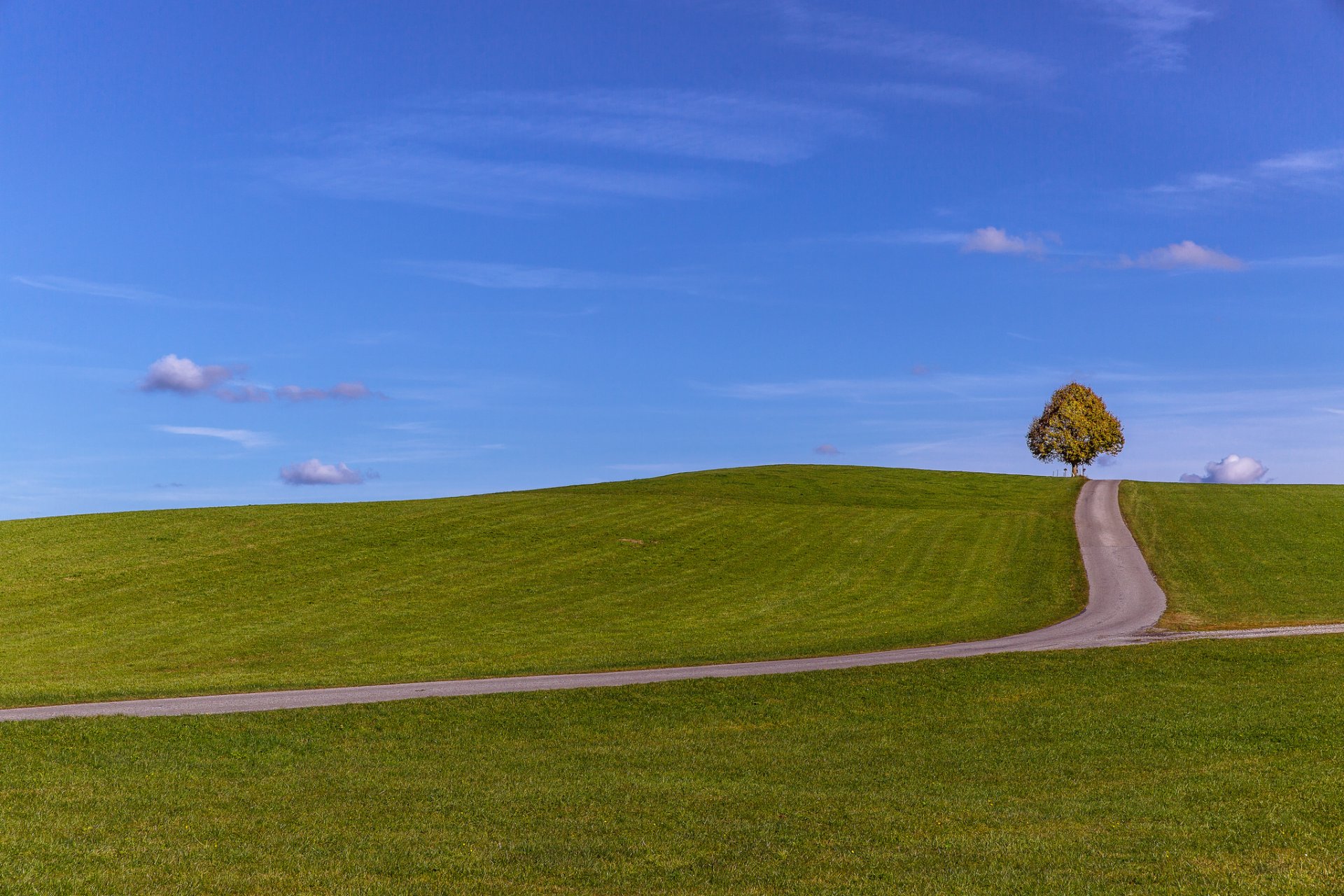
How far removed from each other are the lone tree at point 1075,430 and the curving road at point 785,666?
214 ft

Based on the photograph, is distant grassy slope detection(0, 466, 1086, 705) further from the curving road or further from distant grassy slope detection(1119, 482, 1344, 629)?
distant grassy slope detection(1119, 482, 1344, 629)

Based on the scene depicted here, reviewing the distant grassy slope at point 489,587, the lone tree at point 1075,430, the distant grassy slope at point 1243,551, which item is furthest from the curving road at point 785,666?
the lone tree at point 1075,430

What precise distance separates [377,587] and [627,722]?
2448 centimetres

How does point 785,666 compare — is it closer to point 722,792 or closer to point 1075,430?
point 722,792

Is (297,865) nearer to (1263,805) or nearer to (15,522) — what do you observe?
(1263,805)

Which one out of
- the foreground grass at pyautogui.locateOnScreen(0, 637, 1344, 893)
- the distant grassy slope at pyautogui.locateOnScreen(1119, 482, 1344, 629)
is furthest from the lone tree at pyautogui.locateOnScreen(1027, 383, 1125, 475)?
the foreground grass at pyautogui.locateOnScreen(0, 637, 1344, 893)

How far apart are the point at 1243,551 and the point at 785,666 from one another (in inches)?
1460

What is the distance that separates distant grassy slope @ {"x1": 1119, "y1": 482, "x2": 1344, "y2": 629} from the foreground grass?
15.6 metres

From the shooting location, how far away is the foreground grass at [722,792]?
11.3 metres

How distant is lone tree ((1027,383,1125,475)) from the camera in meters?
109

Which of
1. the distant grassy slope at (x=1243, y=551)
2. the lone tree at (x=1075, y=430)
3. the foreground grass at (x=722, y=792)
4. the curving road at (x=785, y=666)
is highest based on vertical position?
the lone tree at (x=1075, y=430)

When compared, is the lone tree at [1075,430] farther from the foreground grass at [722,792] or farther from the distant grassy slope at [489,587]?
the foreground grass at [722,792]

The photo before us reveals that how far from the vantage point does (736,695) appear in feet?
74.2

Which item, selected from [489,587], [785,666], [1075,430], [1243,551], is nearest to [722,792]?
[785,666]
